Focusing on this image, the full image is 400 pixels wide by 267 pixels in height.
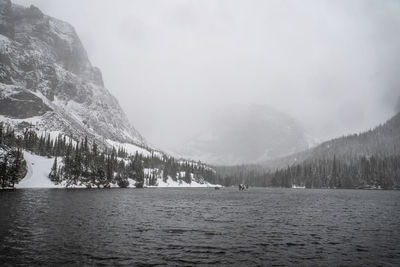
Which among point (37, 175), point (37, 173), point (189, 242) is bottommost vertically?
point (189, 242)

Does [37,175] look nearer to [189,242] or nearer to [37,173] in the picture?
[37,173]

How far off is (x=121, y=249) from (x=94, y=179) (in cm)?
17129

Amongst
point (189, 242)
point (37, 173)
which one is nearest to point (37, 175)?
point (37, 173)

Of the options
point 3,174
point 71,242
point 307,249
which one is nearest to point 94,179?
point 3,174

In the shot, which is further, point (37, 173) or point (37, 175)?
point (37, 173)

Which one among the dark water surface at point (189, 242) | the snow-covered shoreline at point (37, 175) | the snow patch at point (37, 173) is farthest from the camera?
the snow patch at point (37, 173)

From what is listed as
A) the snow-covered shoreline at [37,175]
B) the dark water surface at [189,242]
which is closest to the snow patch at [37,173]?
the snow-covered shoreline at [37,175]

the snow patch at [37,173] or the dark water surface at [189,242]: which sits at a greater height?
the snow patch at [37,173]

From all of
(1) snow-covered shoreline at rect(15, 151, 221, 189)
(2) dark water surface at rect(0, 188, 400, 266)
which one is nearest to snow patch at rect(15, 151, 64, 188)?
(1) snow-covered shoreline at rect(15, 151, 221, 189)

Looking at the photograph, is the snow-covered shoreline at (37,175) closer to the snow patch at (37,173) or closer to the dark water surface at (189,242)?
the snow patch at (37,173)

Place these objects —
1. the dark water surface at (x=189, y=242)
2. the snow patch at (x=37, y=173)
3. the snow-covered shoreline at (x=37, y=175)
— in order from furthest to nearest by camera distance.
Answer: the snow patch at (x=37, y=173), the snow-covered shoreline at (x=37, y=175), the dark water surface at (x=189, y=242)

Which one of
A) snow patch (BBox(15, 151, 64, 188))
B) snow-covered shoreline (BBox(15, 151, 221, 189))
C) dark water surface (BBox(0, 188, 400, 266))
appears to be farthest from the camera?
snow patch (BBox(15, 151, 64, 188))

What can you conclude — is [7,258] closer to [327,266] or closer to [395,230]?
[327,266]

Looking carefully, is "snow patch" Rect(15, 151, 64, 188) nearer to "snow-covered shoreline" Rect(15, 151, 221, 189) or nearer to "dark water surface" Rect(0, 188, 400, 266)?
"snow-covered shoreline" Rect(15, 151, 221, 189)
